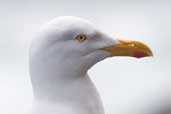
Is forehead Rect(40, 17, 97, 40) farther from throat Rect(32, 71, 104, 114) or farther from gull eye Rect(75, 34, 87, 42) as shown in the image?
throat Rect(32, 71, 104, 114)

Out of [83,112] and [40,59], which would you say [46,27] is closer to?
[40,59]

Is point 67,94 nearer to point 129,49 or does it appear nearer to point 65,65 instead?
point 65,65

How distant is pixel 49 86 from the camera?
196cm

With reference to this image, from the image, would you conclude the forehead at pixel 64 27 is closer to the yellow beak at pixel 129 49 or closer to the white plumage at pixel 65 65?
the white plumage at pixel 65 65

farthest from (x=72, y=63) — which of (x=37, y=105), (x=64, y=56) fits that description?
(x=37, y=105)

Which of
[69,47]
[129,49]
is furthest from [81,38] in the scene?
[129,49]

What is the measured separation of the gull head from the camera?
6.28 feet

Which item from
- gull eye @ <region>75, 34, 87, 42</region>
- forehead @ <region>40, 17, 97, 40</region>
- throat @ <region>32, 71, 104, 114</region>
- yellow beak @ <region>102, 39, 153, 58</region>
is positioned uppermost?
forehead @ <region>40, 17, 97, 40</region>

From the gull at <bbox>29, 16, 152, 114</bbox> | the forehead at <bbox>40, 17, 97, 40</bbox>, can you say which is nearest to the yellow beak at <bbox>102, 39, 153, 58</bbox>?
the gull at <bbox>29, 16, 152, 114</bbox>

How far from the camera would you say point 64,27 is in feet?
6.28

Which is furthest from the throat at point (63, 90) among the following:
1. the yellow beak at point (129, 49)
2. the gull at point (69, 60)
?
the yellow beak at point (129, 49)

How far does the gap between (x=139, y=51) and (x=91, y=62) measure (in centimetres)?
14

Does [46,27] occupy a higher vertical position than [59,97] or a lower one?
higher

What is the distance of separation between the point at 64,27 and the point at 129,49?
20cm
